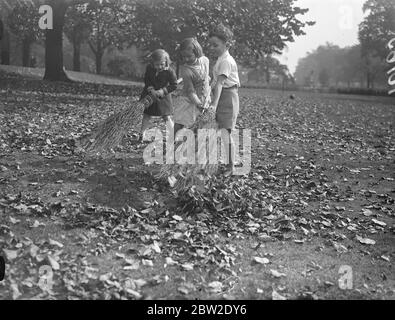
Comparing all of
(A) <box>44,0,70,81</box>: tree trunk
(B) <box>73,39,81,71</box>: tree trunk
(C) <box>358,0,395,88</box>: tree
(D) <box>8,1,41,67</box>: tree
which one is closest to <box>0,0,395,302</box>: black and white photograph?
(A) <box>44,0,70,81</box>: tree trunk

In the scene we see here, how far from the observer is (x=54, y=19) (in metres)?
23.2

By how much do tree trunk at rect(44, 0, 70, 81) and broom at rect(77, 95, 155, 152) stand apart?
52.2ft

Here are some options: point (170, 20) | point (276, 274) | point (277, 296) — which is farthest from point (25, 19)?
point (277, 296)

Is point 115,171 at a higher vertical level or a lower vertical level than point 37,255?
higher

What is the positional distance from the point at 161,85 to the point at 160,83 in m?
0.05

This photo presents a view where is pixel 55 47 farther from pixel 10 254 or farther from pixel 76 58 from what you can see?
pixel 76 58

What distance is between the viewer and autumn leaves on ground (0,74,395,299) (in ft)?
14.5

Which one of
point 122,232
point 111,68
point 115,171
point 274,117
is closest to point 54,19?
point 274,117

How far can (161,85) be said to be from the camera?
28.3 ft

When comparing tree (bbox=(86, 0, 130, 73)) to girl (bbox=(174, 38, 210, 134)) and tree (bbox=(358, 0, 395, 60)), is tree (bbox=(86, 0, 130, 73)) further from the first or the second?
tree (bbox=(358, 0, 395, 60))

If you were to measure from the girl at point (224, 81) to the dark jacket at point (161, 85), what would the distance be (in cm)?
148

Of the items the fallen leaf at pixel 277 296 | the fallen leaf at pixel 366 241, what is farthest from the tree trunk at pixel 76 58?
the fallen leaf at pixel 277 296

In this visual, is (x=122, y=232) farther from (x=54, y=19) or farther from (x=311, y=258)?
(x=54, y=19)
